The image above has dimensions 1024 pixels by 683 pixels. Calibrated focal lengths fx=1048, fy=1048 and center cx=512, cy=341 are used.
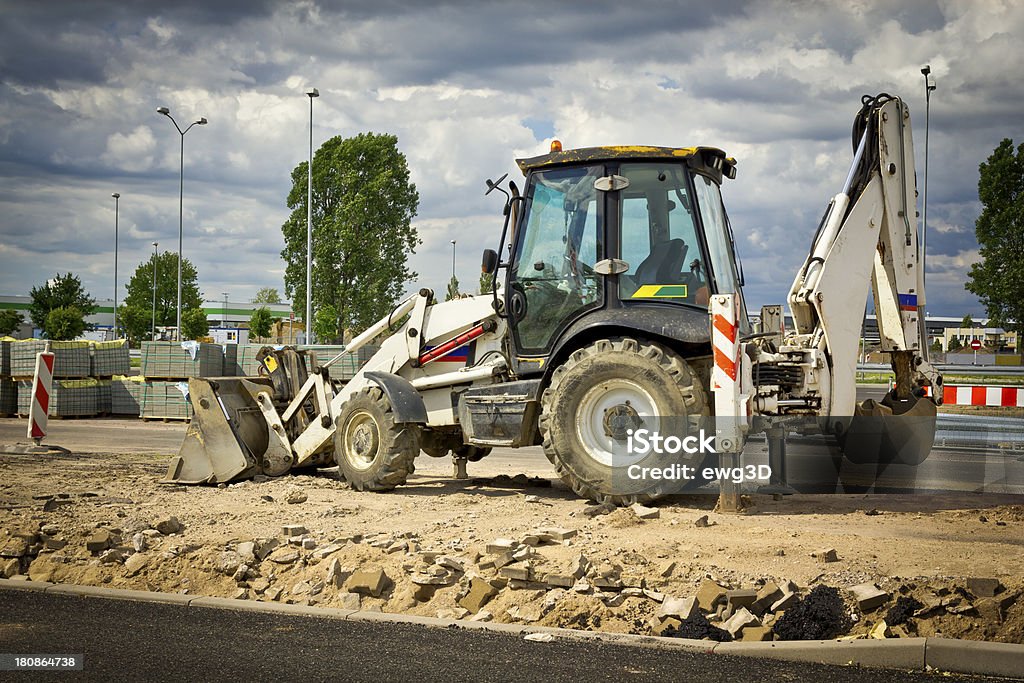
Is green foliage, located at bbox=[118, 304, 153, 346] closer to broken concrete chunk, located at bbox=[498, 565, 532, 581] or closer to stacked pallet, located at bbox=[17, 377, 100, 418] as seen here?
stacked pallet, located at bbox=[17, 377, 100, 418]

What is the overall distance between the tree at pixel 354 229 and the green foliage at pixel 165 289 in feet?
117

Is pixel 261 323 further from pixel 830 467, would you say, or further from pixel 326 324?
pixel 830 467

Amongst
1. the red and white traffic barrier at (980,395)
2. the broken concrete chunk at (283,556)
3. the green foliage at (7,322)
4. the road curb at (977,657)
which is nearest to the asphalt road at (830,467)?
the red and white traffic barrier at (980,395)

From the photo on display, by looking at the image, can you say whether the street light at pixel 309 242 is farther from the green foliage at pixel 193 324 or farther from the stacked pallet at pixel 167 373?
the green foliage at pixel 193 324

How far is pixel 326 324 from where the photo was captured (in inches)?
1645

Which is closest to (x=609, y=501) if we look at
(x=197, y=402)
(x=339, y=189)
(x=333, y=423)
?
(x=333, y=423)

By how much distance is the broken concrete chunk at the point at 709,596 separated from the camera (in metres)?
6.11

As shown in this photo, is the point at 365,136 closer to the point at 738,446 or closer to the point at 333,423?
the point at 333,423

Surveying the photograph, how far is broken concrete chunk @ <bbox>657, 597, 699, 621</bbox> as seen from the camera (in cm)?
604

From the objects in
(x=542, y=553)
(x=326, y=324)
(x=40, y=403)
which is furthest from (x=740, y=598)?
(x=326, y=324)

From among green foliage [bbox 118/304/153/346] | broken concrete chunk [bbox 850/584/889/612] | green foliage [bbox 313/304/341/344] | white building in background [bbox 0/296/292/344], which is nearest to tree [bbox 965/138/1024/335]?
green foliage [bbox 313/304/341/344]

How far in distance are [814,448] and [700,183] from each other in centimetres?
293

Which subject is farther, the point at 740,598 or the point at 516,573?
the point at 516,573

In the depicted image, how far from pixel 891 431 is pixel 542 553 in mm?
5053
